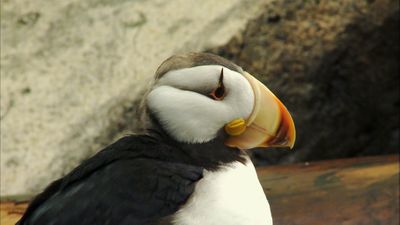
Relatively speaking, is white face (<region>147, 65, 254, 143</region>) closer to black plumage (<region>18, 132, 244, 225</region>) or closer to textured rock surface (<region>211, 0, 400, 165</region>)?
black plumage (<region>18, 132, 244, 225</region>)

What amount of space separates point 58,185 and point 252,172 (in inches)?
15.9

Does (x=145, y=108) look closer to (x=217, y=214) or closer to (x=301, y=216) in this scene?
(x=217, y=214)

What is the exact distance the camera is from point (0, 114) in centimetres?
303

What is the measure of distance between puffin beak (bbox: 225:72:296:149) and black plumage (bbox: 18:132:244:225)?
5 centimetres

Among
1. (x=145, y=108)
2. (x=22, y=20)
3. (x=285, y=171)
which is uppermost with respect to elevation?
(x=145, y=108)

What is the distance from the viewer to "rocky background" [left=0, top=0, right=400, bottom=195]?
301 cm

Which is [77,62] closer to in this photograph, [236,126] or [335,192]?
[335,192]

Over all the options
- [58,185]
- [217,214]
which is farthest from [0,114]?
[217,214]

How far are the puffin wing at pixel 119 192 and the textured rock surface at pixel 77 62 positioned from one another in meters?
1.12

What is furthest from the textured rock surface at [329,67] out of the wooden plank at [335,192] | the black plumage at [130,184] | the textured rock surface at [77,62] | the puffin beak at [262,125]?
the black plumage at [130,184]

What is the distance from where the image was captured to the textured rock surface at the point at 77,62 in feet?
9.72

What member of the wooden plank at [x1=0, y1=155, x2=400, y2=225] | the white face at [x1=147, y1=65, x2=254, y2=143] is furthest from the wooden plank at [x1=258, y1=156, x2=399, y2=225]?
the white face at [x1=147, y1=65, x2=254, y2=143]

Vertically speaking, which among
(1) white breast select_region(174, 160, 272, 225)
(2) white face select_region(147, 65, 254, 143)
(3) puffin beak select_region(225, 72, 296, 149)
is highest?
(2) white face select_region(147, 65, 254, 143)

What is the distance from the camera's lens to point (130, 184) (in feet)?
5.61
